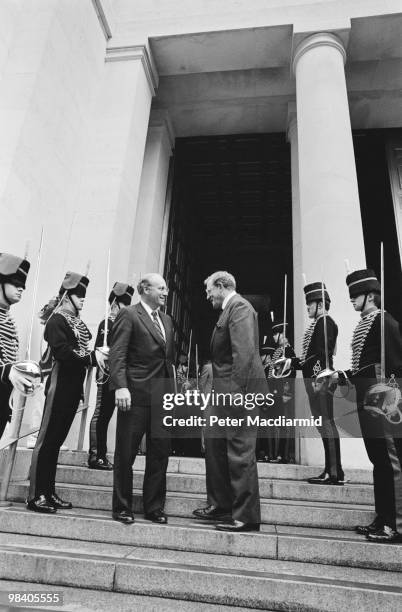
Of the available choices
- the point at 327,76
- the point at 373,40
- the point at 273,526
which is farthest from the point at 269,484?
the point at 373,40

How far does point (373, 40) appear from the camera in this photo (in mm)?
8953

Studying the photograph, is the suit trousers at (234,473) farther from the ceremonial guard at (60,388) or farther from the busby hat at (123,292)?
the busby hat at (123,292)

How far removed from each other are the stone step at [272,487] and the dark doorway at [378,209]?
Result: 772cm

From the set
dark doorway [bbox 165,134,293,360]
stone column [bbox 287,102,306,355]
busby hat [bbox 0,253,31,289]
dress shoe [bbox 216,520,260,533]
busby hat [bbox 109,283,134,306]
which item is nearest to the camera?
dress shoe [bbox 216,520,260,533]

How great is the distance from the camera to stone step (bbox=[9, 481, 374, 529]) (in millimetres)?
3490

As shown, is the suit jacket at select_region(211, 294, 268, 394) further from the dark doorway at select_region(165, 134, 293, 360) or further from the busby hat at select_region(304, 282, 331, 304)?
the dark doorway at select_region(165, 134, 293, 360)

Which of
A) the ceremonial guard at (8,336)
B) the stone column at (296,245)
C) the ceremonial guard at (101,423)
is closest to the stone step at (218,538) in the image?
the ceremonial guard at (8,336)

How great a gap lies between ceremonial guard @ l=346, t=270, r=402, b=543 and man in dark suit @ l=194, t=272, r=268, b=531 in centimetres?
80

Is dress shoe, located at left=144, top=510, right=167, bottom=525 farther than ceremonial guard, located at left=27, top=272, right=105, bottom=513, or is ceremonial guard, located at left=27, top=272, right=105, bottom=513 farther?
ceremonial guard, located at left=27, top=272, right=105, bottom=513

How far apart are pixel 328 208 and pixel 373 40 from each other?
4395 millimetres

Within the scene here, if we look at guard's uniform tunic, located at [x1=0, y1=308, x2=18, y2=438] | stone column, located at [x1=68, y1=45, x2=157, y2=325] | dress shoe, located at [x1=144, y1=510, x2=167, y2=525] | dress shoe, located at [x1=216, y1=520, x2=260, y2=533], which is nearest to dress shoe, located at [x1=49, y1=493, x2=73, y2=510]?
dress shoe, located at [x1=144, y1=510, x2=167, y2=525]

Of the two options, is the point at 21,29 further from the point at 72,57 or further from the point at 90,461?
the point at 90,461

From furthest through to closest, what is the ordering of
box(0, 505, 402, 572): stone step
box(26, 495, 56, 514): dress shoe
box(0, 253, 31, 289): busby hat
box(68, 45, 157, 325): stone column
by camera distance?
box(68, 45, 157, 325): stone column → box(26, 495, 56, 514): dress shoe → box(0, 253, 31, 289): busby hat → box(0, 505, 402, 572): stone step

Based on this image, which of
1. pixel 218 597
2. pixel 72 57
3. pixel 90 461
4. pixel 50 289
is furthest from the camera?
pixel 72 57
